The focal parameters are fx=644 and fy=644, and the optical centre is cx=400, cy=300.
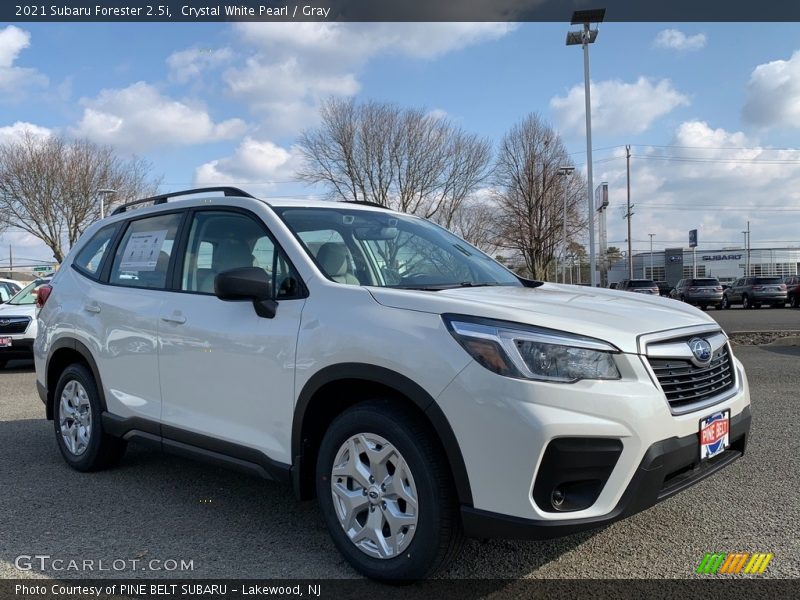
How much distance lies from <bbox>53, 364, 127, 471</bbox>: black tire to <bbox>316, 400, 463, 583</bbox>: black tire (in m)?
2.39

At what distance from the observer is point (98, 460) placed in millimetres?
4539

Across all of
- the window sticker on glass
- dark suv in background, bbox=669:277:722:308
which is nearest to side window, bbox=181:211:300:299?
the window sticker on glass

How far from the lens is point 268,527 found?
11.8 ft

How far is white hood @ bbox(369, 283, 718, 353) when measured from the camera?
2.64m

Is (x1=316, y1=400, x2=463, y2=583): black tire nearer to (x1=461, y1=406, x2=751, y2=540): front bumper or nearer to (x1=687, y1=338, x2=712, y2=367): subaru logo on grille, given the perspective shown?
(x1=461, y1=406, x2=751, y2=540): front bumper

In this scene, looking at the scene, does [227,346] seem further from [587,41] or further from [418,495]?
[587,41]

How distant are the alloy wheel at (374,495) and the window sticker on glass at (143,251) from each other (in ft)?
6.78

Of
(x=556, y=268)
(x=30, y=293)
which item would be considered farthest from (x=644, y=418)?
(x=556, y=268)

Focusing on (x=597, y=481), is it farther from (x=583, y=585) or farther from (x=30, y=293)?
(x=30, y=293)

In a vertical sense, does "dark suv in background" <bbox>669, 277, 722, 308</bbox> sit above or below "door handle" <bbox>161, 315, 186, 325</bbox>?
below

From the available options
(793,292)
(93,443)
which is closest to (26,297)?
(93,443)

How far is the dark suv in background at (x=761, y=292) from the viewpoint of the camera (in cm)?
2788

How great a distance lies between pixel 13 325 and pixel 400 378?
33.9 feet

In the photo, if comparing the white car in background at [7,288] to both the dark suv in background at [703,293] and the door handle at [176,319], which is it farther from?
the dark suv in background at [703,293]
